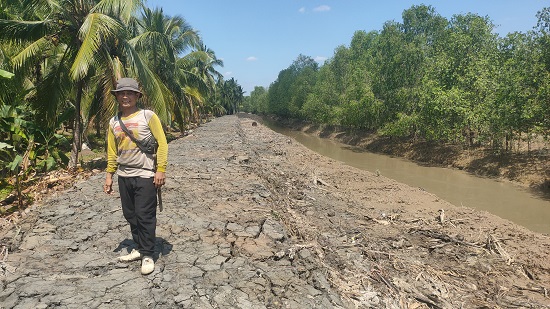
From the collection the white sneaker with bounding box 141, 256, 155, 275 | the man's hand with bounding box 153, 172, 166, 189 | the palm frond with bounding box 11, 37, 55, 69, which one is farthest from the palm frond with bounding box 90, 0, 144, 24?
the white sneaker with bounding box 141, 256, 155, 275

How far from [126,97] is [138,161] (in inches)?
26.1

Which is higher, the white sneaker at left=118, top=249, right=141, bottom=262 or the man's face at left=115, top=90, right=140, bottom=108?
the man's face at left=115, top=90, right=140, bottom=108

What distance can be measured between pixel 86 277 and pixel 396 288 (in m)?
3.80

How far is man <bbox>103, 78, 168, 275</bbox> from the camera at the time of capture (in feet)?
10.9

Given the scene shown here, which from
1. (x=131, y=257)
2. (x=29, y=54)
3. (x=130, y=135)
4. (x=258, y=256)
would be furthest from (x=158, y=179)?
(x=29, y=54)

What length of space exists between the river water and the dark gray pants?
10429 mm

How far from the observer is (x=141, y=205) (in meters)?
3.40

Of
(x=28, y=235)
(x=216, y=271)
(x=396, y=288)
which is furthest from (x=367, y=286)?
(x=28, y=235)

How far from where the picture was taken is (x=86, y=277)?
344 cm

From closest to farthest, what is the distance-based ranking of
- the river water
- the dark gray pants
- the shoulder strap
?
the shoulder strap < the dark gray pants < the river water

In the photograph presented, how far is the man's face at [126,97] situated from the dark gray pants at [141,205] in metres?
0.78

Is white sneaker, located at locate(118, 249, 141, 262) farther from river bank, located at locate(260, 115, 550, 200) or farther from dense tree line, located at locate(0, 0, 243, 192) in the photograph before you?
river bank, located at locate(260, 115, 550, 200)

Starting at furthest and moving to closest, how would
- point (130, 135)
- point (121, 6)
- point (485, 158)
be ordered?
point (485, 158)
point (121, 6)
point (130, 135)

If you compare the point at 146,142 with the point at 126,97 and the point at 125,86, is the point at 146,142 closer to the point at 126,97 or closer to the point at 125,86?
the point at 126,97
